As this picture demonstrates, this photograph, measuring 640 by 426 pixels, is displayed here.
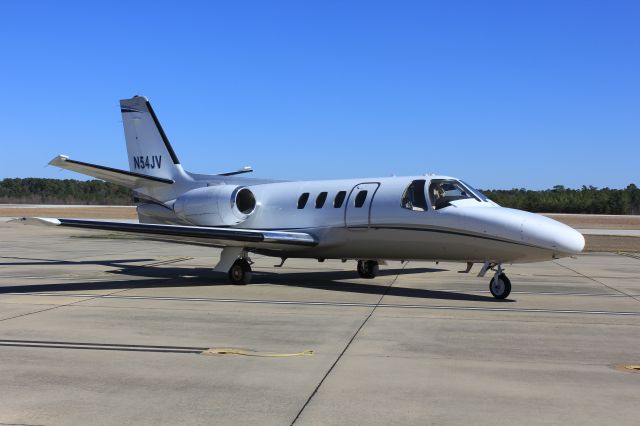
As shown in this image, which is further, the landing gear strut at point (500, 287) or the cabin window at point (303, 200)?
the cabin window at point (303, 200)

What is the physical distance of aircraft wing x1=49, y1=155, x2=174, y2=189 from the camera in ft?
50.6

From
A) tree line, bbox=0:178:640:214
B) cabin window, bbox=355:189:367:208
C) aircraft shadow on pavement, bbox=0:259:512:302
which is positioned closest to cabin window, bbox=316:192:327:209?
cabin window, bbox=355:189:367:208

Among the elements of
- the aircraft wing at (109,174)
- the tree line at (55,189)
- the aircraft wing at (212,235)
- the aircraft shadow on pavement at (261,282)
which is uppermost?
the tree line at (55,189)

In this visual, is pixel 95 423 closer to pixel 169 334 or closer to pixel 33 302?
pixel 169 334

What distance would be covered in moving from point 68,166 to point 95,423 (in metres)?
11.6

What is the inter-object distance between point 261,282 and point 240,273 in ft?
2.25

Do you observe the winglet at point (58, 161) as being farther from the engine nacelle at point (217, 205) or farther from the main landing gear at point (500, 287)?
the main landing gear at point (500, 287)

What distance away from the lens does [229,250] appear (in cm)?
1519

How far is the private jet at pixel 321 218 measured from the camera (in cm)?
1232

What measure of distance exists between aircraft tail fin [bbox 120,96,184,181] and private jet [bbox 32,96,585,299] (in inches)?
1.1

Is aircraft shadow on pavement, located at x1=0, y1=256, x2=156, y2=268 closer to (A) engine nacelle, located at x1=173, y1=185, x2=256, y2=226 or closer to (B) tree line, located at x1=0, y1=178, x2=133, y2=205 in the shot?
(A) engine nacelle, located at x1=173, y1=185, x2=256, y2=226

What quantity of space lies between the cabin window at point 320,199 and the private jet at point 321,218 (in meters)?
0.03

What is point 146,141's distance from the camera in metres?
19.2

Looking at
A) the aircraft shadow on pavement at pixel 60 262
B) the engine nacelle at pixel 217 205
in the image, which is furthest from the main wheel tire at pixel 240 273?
the aircraft shadow on pavement at pixel 60 262
